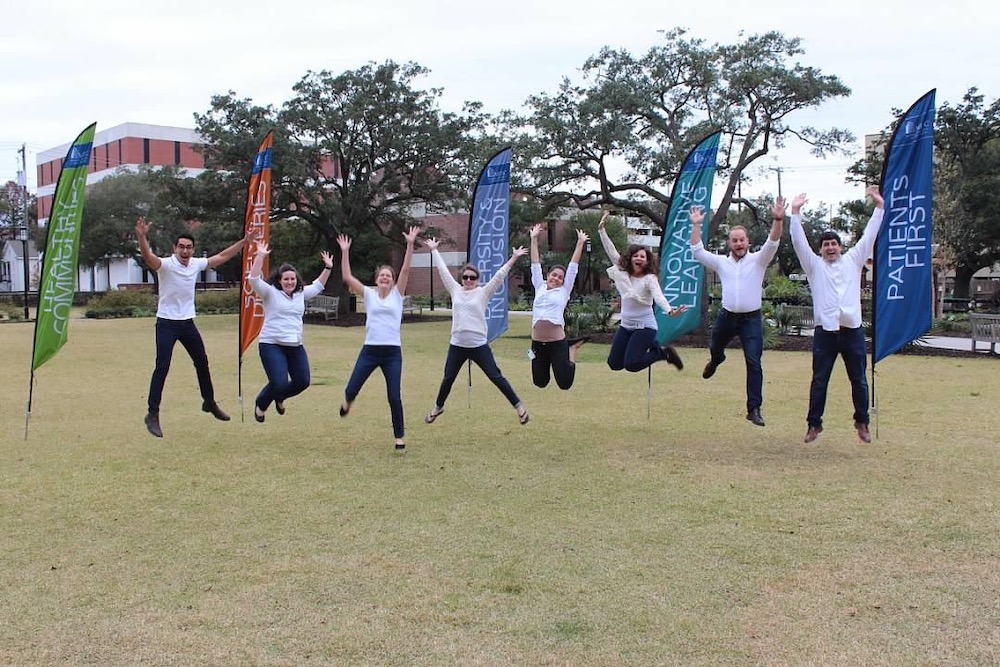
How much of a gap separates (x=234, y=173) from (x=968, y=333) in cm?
2377

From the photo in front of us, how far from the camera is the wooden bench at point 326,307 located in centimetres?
3544

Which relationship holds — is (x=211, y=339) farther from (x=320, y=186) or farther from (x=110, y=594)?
(x=110, y=594)

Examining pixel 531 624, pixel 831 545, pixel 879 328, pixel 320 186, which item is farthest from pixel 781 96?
pixel 531 624

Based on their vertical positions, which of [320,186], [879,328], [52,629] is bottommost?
[52,629]

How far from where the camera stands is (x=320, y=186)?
3169cm

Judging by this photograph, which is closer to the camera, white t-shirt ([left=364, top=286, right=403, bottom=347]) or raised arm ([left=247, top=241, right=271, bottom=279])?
white t-shirt ([left=364, top=286, right=403, bottom=347])

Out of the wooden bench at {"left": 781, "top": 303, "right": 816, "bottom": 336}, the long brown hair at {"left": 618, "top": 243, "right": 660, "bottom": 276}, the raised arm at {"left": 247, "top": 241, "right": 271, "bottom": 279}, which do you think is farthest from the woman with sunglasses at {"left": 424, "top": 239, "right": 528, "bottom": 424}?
the wooden bench at {"left": 781, "top": 303, "right": 816, "bottom": 336}

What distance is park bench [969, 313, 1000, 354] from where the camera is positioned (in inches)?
720

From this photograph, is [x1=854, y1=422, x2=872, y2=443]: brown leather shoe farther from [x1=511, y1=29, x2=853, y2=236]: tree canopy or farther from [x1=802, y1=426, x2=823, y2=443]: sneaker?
[x1=511, y1=29, x2=853, y2=236]: tree canopy

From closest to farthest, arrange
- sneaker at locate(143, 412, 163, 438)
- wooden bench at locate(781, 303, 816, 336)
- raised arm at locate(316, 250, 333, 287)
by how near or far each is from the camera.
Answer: sneaker at locate(143, 412, 163, 438), raised arm at locate(316, 250, 333, 287), wooden bench at locate(781, 303, 816, 336)

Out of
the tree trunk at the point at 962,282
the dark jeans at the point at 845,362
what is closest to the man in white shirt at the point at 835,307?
the dark jeans at the point at 845,362

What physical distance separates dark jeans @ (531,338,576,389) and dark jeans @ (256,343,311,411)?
7.70ft

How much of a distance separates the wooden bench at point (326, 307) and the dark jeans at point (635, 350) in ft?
89.1

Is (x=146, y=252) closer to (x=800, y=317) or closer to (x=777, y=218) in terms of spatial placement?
(x=777, y=218)
